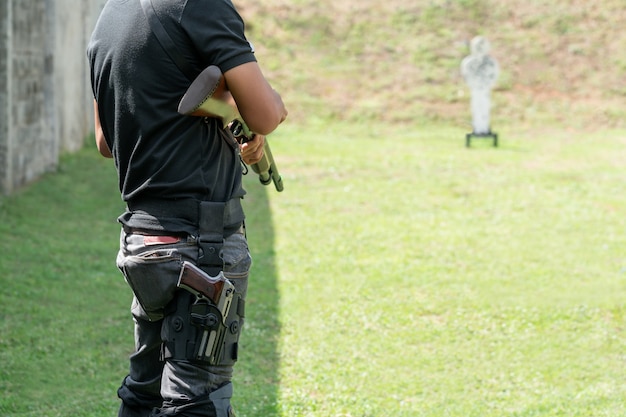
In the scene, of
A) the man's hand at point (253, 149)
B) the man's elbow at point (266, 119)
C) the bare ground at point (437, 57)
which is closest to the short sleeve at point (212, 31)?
the man's elbow at point (266, 119)

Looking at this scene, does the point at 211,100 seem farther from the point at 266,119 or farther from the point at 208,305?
the point at 208,305

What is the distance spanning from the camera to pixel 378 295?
22.2 ft

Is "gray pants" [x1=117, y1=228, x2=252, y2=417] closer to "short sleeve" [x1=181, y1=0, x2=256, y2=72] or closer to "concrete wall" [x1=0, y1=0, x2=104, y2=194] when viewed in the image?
"short sleeve" [x1=181, y1=0, x2=256, y2=72]

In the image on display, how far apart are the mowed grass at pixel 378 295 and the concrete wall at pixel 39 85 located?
0.35 metres

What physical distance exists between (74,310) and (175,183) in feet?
12.2

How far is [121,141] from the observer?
114 inches

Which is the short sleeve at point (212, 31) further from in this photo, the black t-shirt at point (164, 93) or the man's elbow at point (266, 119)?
the man's elbow at point (266, 119)

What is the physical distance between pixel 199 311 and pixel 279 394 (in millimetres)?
2097

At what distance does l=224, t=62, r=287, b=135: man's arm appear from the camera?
2.69 meters

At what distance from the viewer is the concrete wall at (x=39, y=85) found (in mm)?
9031

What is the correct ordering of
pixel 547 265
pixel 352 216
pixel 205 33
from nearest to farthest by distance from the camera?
1. pixel 205 33
2. pixel 547 265
3. pixel 352 216

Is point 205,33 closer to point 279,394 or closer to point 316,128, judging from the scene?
point 279,394

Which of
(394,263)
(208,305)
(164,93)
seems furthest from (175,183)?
(394,263)

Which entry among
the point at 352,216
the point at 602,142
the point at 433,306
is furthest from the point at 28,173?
the point at 602,142
